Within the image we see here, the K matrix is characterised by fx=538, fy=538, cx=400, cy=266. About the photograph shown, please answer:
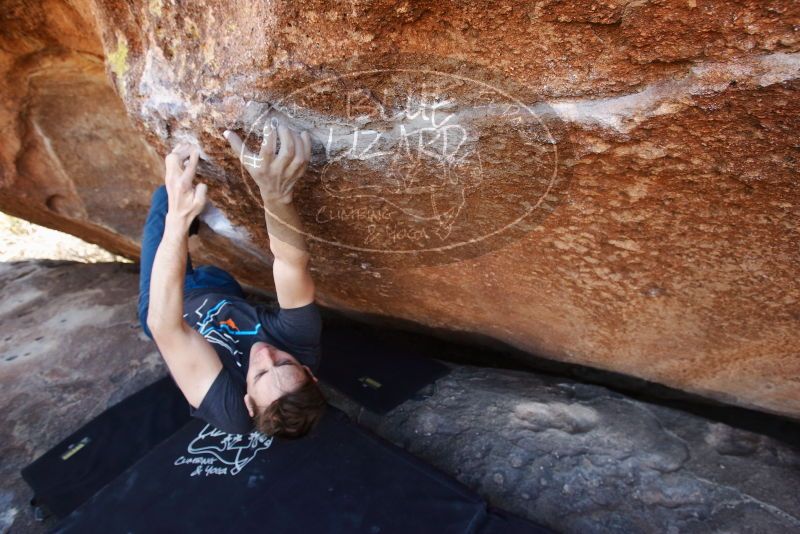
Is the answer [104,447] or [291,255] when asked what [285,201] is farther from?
[104,447]

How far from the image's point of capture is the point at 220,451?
60.2 inches

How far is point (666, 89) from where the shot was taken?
80cm

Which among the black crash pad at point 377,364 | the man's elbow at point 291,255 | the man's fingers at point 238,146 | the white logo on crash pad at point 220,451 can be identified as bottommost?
the white logo on crash pad at point 220,451

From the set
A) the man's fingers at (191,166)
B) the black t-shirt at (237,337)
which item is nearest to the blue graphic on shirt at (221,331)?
the black t-shirt at (237,337)

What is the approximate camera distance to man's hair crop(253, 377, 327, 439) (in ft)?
4.39

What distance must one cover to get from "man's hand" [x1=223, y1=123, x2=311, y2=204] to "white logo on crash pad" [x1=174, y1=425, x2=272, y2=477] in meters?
0.77

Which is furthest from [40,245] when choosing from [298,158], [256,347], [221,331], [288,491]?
[298,158]

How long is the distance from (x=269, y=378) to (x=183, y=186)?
0.51 metres

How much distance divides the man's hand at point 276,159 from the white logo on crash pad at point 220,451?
767 mm

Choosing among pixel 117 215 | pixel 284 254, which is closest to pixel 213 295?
pixel 284 254

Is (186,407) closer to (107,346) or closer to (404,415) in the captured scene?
(107,346)

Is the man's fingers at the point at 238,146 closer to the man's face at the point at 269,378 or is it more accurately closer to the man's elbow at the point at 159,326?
the man's elbow at the point at 159,326

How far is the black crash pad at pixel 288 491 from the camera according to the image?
129 cm

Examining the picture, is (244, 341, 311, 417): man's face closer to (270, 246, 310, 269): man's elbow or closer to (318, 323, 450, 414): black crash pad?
(270, 246, 310, 269): man's elbow
